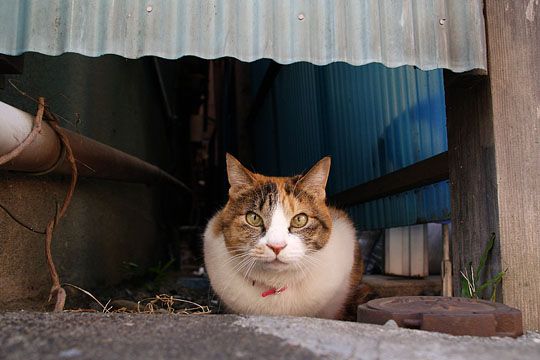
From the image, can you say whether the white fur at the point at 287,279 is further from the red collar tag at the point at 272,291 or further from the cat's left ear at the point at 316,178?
the cat's left ear at the point at 316,178

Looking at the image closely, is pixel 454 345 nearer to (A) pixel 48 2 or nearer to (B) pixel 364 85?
(A) pixel 48 2

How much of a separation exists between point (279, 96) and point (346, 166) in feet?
6.71

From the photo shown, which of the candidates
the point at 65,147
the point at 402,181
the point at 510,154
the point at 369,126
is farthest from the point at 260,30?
the point at 369,126

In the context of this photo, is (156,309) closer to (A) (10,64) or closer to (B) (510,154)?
(A) (10,64)

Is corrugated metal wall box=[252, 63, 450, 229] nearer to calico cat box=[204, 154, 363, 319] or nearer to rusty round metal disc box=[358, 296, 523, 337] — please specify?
calico cat box=[204, 154, 363, 319]

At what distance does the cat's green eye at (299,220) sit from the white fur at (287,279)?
98 mm

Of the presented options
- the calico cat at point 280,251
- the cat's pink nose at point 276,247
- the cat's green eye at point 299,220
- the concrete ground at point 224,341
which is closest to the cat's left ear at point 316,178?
the calico cat at point 280,251

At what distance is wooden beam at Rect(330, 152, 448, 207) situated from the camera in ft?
8.59

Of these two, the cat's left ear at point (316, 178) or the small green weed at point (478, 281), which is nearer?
the small green weed at point (478, 281)

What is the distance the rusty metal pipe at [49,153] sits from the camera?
1795 millimetres

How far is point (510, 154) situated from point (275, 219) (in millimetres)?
1044

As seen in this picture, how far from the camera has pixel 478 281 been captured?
2.02m

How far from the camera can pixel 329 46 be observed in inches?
75.4

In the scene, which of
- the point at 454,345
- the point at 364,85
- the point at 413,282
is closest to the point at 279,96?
the point at 364,85
